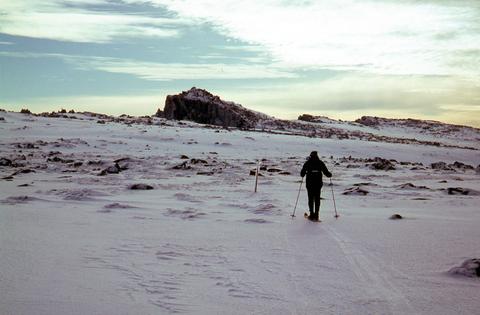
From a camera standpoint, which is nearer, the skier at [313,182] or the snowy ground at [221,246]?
the snowy ground at [221,246]

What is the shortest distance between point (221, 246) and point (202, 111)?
46.2 meters

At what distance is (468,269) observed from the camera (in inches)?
233

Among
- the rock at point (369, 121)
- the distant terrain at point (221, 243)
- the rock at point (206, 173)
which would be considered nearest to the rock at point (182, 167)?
the distant terrain at point (221, 243)

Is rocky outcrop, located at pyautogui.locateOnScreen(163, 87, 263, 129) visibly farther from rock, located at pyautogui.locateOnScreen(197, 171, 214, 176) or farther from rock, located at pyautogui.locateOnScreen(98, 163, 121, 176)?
rock, located at pyautogui.locateOnScreen(98, 163, 121, 176)

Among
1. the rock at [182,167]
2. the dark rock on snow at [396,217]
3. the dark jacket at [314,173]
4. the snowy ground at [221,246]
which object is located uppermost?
the dark jacket at [314,173]

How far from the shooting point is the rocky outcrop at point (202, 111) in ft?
172

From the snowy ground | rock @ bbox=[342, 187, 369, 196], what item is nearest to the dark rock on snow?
the snowy ground

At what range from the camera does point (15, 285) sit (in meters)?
4.84

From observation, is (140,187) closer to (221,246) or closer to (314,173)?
(314,173)

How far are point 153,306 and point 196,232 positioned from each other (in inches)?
152

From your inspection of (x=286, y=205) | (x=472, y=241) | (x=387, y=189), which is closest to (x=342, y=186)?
(x=387, y=189)

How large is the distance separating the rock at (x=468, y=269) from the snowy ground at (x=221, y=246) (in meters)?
0.16

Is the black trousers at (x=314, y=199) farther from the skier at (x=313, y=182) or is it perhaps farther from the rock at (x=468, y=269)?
the rock at (x=468, y=269)

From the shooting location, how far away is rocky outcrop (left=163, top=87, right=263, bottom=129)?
172 ft
